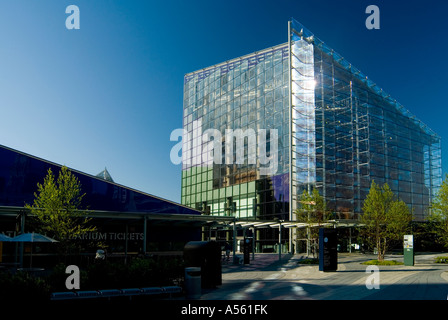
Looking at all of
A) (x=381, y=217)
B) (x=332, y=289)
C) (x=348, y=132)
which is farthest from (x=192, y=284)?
(x=348, y=132)

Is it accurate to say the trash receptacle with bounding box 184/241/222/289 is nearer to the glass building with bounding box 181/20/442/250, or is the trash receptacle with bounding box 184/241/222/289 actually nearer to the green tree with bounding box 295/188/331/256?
the green tree with bounding box 295/188/331/256

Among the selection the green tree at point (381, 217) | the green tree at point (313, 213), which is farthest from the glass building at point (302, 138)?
the green tree at point (381, 217)

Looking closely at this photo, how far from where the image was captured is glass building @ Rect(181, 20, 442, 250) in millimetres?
49375

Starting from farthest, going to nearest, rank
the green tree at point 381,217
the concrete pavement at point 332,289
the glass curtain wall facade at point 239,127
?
the glass curtain wall facade at point 239,127
the green tree at point 381,217
the concrete pavement at point 332,289

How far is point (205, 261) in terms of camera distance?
16969mm

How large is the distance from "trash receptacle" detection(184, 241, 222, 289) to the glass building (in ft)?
103

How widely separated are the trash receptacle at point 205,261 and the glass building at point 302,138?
31.5 metres

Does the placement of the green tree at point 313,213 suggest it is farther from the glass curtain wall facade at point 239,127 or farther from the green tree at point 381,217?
the glass curtain wall facade at point 239,127

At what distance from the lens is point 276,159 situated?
2039 inches

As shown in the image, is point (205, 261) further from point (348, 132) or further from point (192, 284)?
point (348, 132)

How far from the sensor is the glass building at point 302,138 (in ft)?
162
